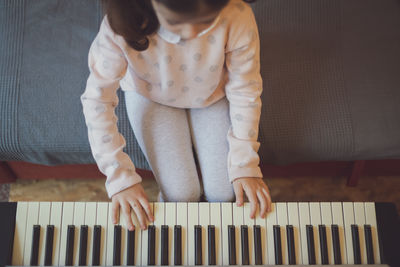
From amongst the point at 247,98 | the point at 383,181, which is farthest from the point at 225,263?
the point at 383,181

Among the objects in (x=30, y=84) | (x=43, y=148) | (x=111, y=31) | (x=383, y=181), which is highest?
(x=111, y=31)

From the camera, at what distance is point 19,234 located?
29.2 inches

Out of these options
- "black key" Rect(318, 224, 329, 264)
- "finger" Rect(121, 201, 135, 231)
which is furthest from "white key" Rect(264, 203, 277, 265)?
"finger" Rect(121, 201, 135, 231)

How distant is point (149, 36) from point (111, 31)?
0.28 feet

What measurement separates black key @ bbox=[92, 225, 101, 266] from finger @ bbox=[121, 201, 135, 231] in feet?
0.20

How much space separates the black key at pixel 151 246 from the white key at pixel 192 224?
3.1 inches

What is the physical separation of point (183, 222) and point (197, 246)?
61mm

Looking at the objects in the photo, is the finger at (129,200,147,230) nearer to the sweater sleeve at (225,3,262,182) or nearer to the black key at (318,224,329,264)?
the sweater sleeve at (225,3,262,182)

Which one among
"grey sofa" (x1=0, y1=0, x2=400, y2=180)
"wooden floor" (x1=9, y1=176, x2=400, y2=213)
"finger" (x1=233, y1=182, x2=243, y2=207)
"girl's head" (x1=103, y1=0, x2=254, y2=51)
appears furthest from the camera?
"wooden floor" (x1=9, y1=176, x2=400, y2=213)

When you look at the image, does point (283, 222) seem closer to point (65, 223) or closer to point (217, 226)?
point (217, 226)

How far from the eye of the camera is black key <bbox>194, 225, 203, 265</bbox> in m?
0.75

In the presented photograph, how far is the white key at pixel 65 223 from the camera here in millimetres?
741

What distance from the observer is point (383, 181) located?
139 cm

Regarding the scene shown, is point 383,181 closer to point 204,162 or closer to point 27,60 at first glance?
point 204,162
